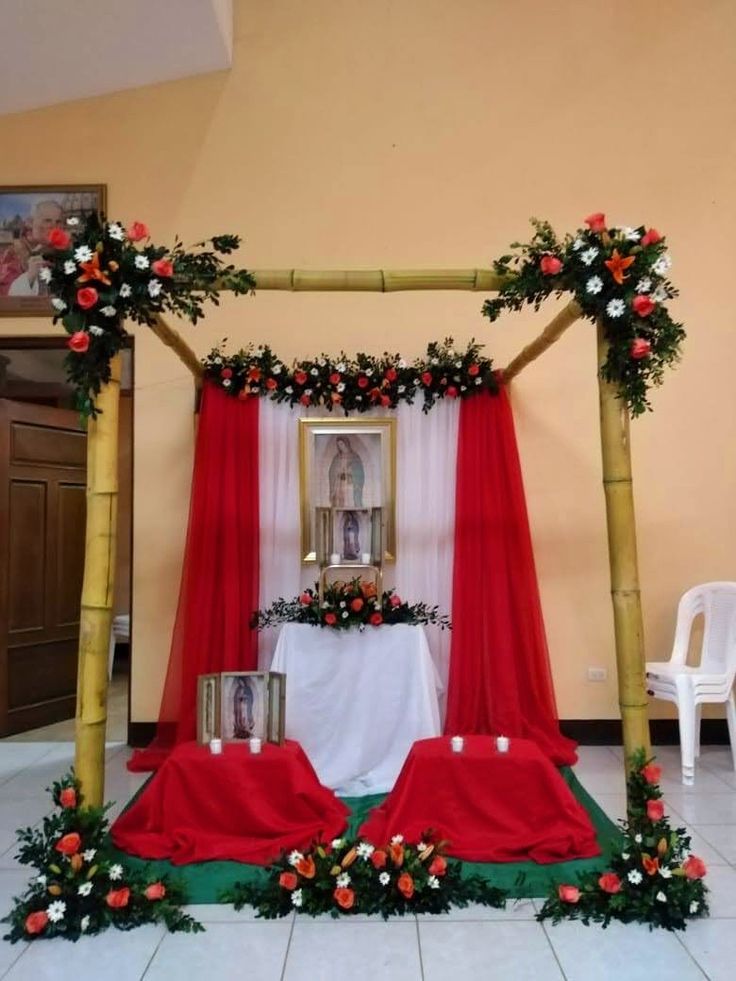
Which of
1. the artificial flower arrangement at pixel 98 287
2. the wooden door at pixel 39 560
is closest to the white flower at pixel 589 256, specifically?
the artificial flower arrangement at pixel 98 287

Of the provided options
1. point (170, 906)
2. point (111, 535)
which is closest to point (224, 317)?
point (111, 535)

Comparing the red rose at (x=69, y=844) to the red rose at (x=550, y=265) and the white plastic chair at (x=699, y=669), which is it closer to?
the red rose at (x=550, y=265)

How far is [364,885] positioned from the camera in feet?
8.70

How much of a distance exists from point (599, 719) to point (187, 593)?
2788 mm

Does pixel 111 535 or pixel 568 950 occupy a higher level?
pixel 111 535

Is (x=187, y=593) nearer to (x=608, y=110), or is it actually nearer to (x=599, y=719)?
(x=599, y=719)

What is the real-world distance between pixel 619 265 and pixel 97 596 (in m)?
2.39

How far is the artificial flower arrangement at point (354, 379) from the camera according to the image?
4516 millimetres

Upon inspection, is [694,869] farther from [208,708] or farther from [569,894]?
[208,708]

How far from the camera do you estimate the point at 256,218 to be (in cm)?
496

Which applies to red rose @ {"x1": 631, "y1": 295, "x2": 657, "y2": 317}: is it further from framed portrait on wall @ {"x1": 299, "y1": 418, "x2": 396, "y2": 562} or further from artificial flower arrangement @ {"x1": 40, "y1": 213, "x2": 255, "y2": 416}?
framed portrait on wall @ {"x1": 299, "y1": 418, "x2": 396, "y2": 562}

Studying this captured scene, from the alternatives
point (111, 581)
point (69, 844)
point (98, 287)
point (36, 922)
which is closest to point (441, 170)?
point (98, 287)

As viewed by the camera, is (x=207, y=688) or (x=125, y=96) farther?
(x=125, y=96)

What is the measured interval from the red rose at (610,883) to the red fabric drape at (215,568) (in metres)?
2.40
